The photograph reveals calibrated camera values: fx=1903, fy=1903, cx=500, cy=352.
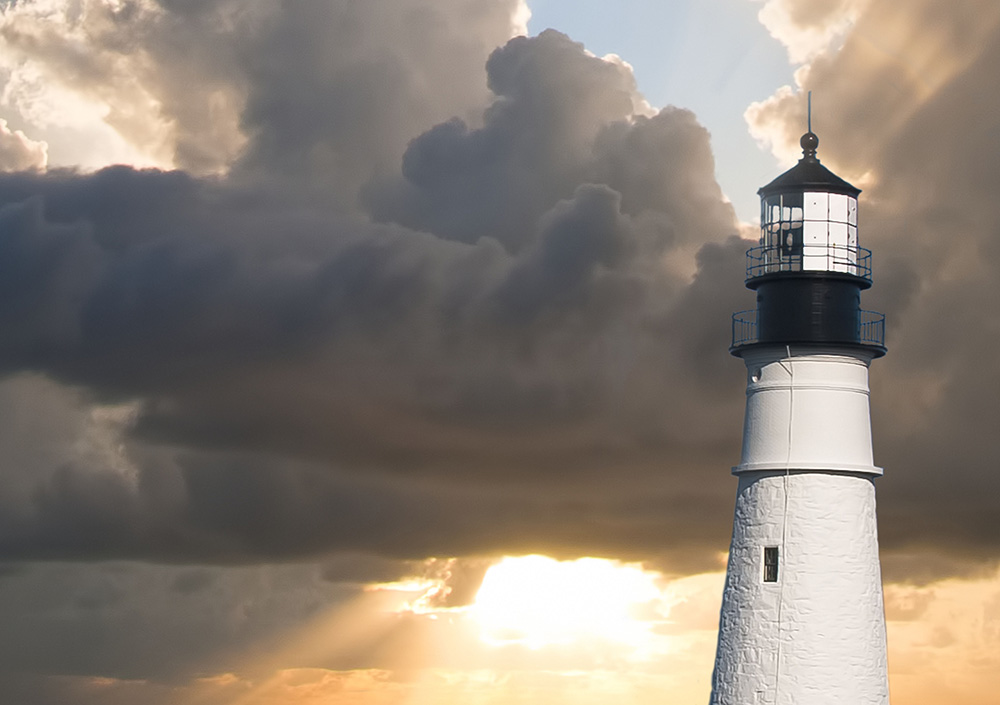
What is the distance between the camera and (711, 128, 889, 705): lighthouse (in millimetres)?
51375

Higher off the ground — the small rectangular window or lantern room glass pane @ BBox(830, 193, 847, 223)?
lantern room glass pane @ BBox(830, 193, 847, 223)

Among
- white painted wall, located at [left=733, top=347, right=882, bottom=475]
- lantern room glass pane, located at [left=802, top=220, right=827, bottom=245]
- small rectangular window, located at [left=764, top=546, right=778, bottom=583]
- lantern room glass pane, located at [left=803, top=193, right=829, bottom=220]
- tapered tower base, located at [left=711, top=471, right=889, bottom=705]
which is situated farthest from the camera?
lantern room glass pane, located at [left=803, top=193, right=829, bottom=220]

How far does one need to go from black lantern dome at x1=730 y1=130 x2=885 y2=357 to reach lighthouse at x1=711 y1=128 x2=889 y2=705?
39mm

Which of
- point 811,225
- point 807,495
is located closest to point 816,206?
point 811,225

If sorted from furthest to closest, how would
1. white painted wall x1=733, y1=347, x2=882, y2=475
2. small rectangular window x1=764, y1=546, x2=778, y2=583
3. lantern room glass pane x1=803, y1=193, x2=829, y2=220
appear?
1. lantern room glass pane x1=803, y1=193, x2=829, y2=220
2. small rectangular window x1=764, y1=546, x2=778, y2=583
3. white painted wall x1=733, y1=347, x2=882, y2=475

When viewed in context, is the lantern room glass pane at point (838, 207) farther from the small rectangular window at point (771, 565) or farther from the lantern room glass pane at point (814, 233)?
the small rectangular window at point (771, 565)

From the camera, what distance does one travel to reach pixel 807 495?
51.8 metres

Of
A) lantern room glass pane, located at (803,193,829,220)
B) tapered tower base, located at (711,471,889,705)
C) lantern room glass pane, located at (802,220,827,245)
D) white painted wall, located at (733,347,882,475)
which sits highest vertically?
lantern room glass pane, located at (803,193,829,220)

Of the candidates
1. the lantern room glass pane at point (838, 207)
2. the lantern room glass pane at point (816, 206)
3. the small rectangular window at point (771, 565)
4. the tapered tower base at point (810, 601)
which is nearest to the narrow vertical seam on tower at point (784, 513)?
the tapered tower base at point (810, 601)

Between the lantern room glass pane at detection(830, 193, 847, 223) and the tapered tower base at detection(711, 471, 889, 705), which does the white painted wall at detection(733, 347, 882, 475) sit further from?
the lantern room glass pane at detection(830, 193, 847, 223)

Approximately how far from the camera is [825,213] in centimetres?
5359

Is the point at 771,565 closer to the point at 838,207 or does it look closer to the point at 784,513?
the point at 784,513

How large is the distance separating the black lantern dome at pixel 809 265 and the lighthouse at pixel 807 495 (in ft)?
0.13

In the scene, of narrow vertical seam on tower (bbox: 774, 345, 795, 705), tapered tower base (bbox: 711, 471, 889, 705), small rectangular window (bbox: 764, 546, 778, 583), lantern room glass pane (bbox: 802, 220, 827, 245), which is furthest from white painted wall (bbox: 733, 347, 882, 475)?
lantern room glass pane (bbox: 802, 220, 827, 245)
